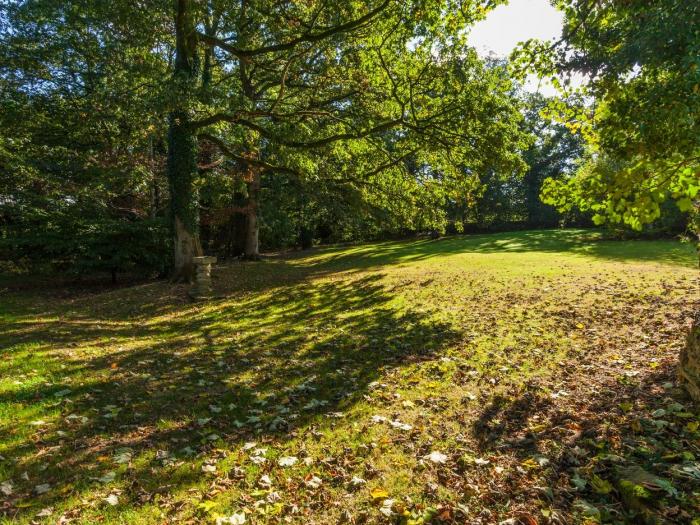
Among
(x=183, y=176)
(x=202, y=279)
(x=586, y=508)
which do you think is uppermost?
(x=183, y=176)

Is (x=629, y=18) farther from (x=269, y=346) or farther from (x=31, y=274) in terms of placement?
(x=31, y=274)

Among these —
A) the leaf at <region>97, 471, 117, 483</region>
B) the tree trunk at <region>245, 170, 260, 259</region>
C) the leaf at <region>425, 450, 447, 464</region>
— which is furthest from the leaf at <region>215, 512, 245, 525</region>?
the tree trunk at <region>245, 170, 260, 259</region>

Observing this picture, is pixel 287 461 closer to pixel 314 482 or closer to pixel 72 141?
pixel 314 482

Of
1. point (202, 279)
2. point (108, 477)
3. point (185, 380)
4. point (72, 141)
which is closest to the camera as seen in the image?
point (108, 477)

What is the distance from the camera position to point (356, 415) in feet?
16.3

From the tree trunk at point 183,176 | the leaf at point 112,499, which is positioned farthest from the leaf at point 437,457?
the tree trunk at point 183,176

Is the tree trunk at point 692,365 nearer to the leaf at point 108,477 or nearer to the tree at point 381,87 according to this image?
the leaf at point 108,477

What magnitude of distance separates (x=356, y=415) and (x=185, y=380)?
2.85m

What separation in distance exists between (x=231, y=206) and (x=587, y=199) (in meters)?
19.4

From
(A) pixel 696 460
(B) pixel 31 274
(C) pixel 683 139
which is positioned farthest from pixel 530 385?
(B) pixel 31 274

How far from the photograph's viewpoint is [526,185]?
45219 mm

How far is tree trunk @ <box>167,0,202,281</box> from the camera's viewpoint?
13.1 metres

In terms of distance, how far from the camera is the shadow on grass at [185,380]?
3.85 metres

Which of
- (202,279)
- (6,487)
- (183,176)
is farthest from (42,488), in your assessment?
(183,176)
